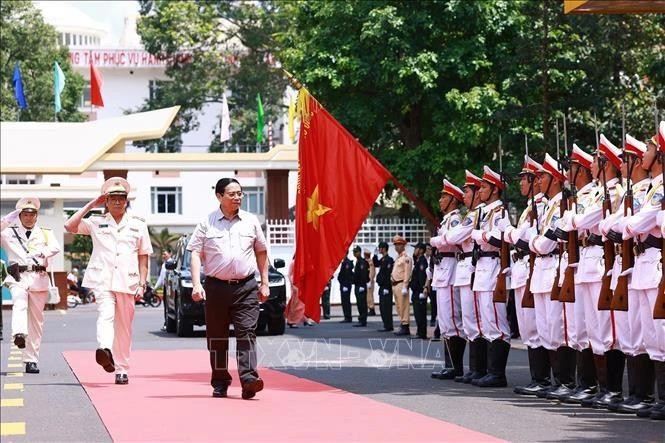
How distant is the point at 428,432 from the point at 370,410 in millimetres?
1625

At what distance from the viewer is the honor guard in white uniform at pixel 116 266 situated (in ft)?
47.7

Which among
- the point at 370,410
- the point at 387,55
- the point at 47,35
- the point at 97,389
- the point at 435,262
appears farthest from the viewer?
the point at 47,35

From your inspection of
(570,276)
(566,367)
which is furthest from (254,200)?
(570,276)

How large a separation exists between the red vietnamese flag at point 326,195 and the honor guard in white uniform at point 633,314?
11.5 ft

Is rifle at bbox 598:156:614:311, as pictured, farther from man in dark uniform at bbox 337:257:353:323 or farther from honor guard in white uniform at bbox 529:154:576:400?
man in dark uniform at bbox 337:257:353:323

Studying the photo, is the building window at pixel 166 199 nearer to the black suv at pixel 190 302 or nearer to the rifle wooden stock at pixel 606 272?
the black suv at pixel 190 302

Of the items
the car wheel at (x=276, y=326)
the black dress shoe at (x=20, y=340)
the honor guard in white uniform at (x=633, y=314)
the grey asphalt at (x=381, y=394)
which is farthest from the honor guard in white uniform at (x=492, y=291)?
the car wheel at (x=276, y=326)

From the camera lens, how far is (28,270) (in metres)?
16.9

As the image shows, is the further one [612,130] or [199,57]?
[199,57]

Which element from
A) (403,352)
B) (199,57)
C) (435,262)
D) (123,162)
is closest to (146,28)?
(199,57)

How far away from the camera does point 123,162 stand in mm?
45719

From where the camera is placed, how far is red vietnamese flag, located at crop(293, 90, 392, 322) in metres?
14.8

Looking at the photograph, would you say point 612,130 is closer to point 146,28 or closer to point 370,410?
point 370,410

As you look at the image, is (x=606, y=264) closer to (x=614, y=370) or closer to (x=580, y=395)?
(x=614, y=370)
